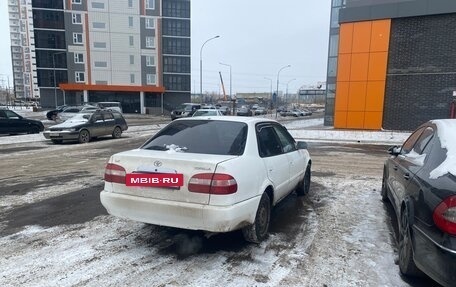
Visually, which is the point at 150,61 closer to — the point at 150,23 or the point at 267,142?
the point at 150,23

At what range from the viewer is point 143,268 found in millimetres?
3611

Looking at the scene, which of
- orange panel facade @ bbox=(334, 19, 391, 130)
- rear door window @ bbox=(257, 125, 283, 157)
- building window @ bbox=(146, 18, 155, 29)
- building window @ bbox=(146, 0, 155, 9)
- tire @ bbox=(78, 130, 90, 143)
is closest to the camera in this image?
rear door window @ bbox=(257, 125, 283, 157)

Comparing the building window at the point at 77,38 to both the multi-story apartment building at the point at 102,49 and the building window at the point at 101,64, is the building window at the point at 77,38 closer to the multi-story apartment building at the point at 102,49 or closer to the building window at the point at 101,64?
the multi-story apartment building at the point at 102,49

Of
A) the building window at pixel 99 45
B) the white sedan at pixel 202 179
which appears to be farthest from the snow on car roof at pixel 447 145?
the building window at pixel 99 45

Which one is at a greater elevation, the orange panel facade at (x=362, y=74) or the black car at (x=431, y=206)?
the orange panel facade at (x=362, y=74)

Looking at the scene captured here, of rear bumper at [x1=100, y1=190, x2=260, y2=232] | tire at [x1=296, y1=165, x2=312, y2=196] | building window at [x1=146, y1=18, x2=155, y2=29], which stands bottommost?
tire at [x1=296, y1=165, x2=312, y2=196]

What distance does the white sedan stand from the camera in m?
3.61

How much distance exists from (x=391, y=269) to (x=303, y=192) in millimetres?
2918

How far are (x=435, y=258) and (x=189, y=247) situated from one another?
257cm

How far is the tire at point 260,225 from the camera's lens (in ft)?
13.5

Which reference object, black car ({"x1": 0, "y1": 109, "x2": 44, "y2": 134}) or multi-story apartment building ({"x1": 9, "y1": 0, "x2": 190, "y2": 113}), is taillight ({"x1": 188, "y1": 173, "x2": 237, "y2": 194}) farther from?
multi-story apartment building ({"x1": 9, "y1": 0, "x2": 190, "y2": 113})

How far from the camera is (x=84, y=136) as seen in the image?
16172mm

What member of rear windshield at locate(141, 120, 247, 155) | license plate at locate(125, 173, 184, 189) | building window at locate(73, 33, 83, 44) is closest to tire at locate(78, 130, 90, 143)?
rear windshield at locate(141, 120, 247, 155)

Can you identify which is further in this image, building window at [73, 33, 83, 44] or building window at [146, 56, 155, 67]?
→ building window at [146, 56, 155, 67]
